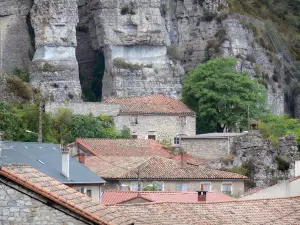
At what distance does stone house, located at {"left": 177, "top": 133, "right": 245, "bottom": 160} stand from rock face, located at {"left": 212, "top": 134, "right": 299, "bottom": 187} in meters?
0.71

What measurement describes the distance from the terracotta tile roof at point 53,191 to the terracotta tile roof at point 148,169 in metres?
32.8

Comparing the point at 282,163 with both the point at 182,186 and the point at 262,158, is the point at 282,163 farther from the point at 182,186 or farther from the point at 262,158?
the point at 182,186

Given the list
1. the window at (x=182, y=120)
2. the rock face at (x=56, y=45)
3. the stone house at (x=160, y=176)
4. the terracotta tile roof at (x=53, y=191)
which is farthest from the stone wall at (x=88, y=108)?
the terracotta tile roof at (x=53, y=191)

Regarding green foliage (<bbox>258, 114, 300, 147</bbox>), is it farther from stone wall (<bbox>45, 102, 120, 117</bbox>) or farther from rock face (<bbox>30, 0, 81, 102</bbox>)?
rock face (<bbox>30, 0, 81, 102</bbox>)

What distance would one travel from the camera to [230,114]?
3265 inches

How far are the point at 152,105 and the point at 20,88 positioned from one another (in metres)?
8.10

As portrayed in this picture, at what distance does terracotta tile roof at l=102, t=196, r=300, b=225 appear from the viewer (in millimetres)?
24438

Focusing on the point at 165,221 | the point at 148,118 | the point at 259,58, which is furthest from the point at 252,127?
the point at 165,221

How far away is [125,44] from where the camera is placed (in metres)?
90.5

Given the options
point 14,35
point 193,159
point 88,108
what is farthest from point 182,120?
point 14,35

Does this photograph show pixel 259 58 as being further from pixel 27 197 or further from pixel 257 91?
pixel 27 197

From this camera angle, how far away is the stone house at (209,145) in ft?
235

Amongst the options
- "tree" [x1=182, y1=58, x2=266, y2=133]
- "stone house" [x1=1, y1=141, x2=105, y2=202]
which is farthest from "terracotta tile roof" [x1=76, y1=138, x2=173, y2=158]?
"stone house" [x1=1, y1=141, x2=105, y2=202]

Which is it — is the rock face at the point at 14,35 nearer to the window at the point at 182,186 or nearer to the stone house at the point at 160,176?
the stone house at the point at 160,176
